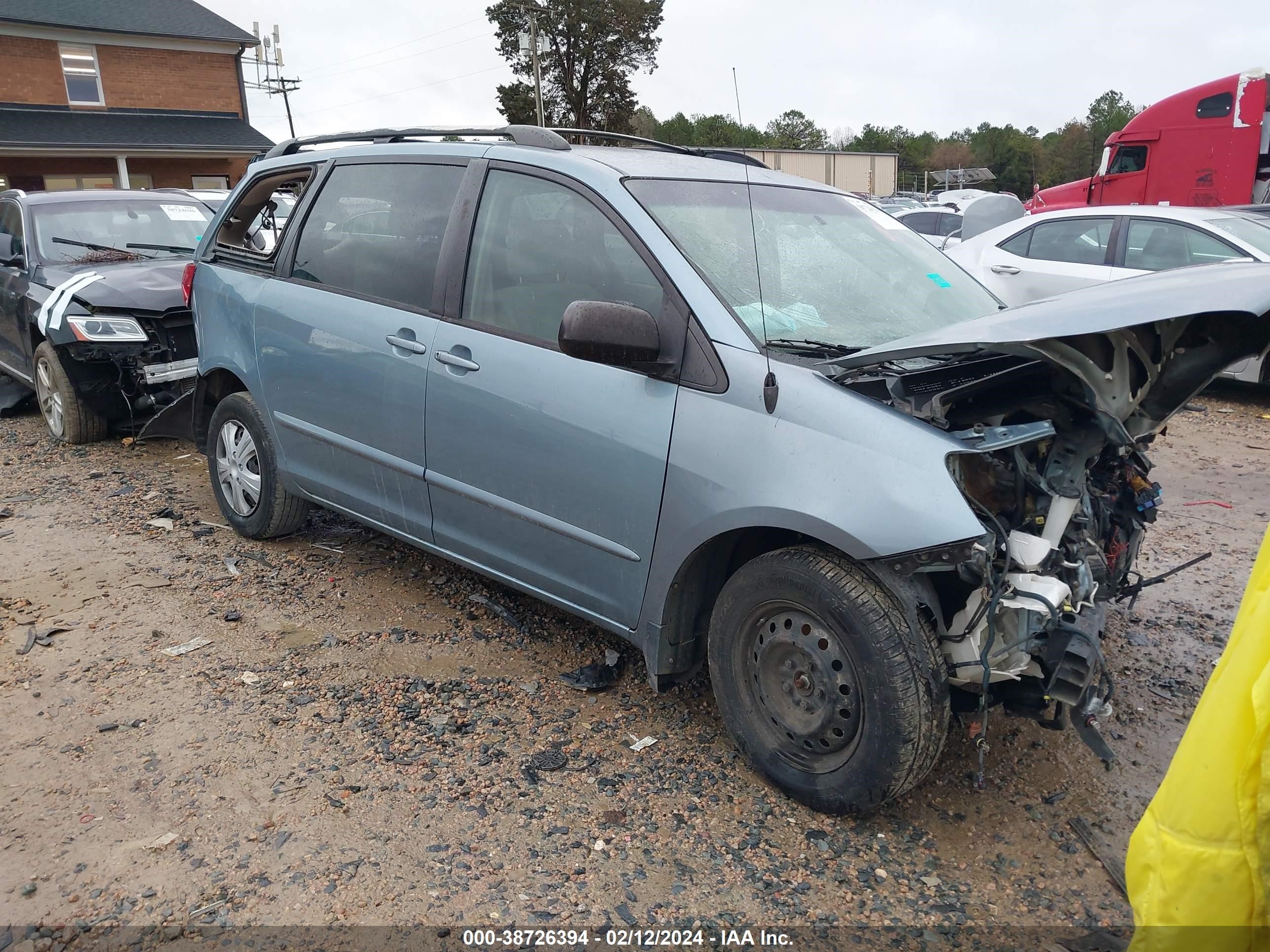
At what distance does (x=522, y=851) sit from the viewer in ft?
8.67

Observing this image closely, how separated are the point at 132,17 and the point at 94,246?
1022 inches

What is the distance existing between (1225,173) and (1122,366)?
49.2ft

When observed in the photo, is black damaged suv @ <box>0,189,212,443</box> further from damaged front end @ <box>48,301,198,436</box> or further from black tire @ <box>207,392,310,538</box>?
black tire @ <box>207,392,310,538</box>

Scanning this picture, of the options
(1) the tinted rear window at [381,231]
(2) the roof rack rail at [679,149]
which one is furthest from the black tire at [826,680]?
(2) the roof rack rail at [679,149]

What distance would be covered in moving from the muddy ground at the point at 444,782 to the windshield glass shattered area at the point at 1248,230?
441cm

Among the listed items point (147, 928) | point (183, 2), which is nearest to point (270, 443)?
point (147, 928)

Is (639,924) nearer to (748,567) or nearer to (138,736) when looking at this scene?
(748,567)

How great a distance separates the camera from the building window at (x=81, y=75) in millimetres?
27000

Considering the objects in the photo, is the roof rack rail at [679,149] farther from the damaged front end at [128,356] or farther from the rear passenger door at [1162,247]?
the rear passenger door at [1162,247]

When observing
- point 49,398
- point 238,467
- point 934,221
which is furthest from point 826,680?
point 934,221

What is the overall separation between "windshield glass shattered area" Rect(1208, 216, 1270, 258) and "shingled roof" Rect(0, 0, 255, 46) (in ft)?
95.9

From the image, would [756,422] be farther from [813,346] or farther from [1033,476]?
[1033,476]

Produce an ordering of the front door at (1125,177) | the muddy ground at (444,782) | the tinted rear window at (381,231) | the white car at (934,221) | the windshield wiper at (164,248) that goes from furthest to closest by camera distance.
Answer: the white car at (934,221), the front door at (1125,177), the windshield wiper at (164,248), the tinted rear window at (381,231), the muddy ground at (444,782)

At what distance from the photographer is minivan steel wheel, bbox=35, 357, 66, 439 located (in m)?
6.84
